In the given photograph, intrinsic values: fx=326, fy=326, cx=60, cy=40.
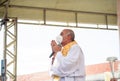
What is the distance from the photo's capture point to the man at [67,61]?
8.64 feet

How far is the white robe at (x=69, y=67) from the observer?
8.63ft

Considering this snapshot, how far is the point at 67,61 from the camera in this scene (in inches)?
103

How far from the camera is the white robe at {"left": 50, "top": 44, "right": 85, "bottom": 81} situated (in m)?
2.63

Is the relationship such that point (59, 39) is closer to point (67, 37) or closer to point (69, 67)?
point (67, 37)

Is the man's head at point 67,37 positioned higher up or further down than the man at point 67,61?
higher up

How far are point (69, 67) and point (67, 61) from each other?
54 millimetres

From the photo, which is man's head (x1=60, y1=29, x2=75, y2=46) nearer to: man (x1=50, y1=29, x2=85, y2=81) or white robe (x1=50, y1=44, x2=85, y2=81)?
man (x1=50, y1=29, x2=85, y2=81)

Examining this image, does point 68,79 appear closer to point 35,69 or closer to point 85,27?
point 85,27

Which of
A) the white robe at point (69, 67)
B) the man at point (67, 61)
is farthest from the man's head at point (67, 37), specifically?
the white robe at point (69, 67)

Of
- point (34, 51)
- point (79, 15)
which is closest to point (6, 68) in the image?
point (79, 15)

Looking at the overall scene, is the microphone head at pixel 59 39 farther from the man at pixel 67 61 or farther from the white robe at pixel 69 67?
the white robe at pixel 69 67

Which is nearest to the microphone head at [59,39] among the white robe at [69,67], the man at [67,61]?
the man at [67,61]

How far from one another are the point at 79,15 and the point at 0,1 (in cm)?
210

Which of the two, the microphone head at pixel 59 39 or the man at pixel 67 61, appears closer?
the man at pixel 67 61
